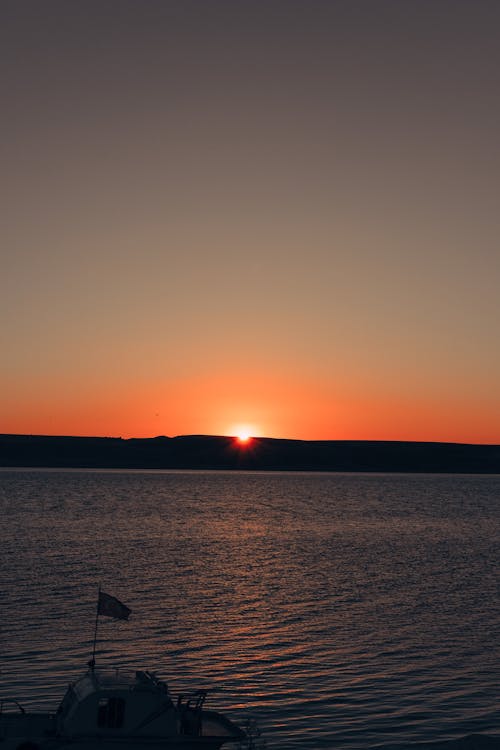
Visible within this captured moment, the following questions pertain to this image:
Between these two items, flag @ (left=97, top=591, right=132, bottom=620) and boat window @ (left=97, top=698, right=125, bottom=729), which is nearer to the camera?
boat window @ (left=97, top=698, right=125, bottom=729)

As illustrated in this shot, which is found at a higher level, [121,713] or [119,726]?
[121,713]

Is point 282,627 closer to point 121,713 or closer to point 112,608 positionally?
point 112,608

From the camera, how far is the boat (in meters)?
28.9

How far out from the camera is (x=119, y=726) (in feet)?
96.1

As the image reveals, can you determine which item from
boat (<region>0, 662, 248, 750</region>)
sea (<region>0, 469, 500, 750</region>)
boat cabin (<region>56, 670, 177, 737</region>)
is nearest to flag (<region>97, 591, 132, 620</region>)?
boat (<region>0, 662, 248, 750</region>)

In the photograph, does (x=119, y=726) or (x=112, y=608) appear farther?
(x=112, y=608)

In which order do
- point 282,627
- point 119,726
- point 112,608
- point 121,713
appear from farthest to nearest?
point 282,627 < point 112,608 < point 121,713 < point 119,726

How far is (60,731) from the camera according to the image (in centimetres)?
2956

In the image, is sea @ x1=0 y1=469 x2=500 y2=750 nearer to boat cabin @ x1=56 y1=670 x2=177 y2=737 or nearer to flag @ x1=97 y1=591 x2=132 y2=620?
boat cabin @ x1=56 y1=670 x2=177 y2=737

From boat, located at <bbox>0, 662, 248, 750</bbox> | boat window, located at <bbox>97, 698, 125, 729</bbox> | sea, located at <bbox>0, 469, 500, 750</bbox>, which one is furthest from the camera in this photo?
sea, located at <bbox>0, 469, 500, 750</bbox>

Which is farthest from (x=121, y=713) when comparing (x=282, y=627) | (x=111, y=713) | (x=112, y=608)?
(x=282, y=627)

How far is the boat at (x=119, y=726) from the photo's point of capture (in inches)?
1139

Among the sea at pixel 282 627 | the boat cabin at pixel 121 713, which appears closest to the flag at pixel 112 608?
the boat cabin at pixel 121 713

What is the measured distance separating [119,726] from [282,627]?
27.6 metres
